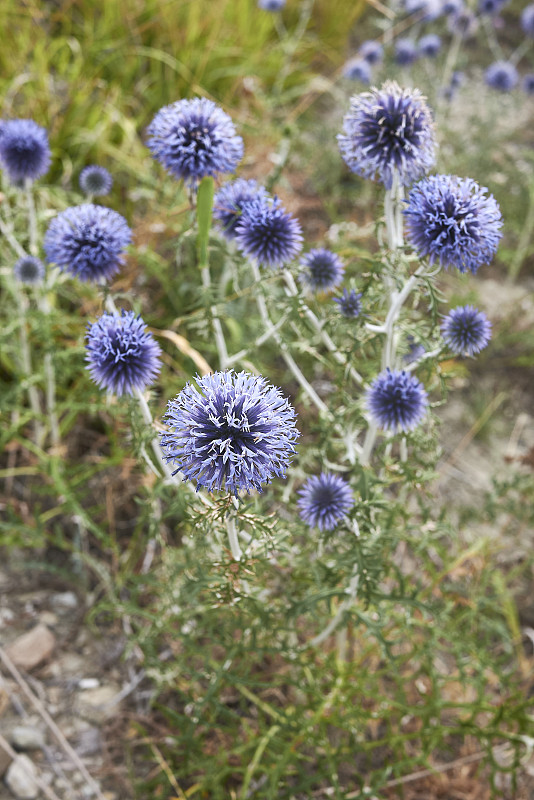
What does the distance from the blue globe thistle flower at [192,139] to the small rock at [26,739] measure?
2.02 metres

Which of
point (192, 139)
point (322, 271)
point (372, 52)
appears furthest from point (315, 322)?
point (372, 52)

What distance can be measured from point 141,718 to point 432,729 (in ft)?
3.50

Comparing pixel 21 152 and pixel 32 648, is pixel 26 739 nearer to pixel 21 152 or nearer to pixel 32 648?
pixel 32 648

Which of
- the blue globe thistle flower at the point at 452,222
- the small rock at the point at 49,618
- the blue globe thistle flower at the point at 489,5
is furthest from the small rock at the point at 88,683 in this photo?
the blue globe thistle flower at the point at 489,5

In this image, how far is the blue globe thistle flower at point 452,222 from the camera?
1.82m

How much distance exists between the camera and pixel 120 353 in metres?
1.84

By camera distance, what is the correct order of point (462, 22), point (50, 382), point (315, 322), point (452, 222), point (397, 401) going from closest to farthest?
point (452, 222)
point (397, 401)
point (315, 322)
point (50, 382)
point (462, 22)

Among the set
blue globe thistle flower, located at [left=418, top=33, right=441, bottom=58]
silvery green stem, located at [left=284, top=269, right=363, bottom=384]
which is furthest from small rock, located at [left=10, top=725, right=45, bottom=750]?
blue globe thistle flower, located at [left=418, top=33, right=441, bottom=58]

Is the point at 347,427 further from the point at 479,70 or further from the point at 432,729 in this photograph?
the point at 479,70

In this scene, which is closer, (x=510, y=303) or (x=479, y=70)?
(x=510, y=303)

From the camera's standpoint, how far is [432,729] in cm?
234

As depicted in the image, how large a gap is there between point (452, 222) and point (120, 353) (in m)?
0.95

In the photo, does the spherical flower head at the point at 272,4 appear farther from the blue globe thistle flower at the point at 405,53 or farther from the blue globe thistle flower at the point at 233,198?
the blue globe thistle flower at the point at 233,198

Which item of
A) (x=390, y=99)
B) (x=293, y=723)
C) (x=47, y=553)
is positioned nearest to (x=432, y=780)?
(x=293, y=723)
